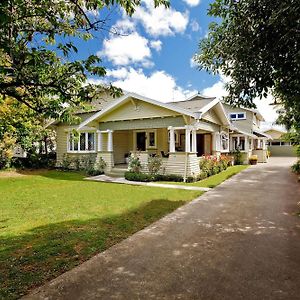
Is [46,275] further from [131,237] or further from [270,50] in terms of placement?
[270,50]

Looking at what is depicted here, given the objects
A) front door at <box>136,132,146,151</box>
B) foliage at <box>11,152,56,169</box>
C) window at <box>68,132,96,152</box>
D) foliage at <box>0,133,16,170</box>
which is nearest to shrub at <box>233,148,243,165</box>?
front door at <box>136,132,146,151</box>

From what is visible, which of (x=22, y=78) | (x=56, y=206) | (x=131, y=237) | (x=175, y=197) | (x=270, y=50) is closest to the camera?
(x=22, y=78)

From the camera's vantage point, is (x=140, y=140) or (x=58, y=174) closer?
(x=58, y=174)

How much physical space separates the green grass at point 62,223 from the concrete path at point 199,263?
1.33 ft

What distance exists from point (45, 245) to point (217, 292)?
3.46 m

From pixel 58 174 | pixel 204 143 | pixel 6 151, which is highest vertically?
pixel 204 143

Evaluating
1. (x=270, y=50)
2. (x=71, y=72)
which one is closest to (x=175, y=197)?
(x=270, y=50)

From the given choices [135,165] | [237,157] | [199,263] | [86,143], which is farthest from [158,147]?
[199,263]

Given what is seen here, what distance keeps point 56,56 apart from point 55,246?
3562 millimetres

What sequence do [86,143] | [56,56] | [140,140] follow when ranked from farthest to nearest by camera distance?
[86,143], [140,140], [56,56]

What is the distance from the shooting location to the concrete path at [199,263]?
3.52 meters

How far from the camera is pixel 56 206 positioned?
872 cm

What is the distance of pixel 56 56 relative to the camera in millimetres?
4375

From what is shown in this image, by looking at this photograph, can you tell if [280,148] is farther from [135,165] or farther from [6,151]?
[6,151]
